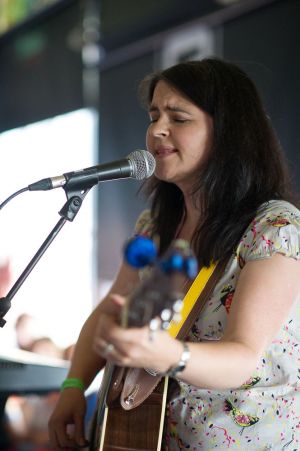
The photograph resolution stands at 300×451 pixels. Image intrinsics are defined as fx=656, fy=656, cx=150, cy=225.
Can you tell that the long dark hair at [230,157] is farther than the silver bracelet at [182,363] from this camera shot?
Yes

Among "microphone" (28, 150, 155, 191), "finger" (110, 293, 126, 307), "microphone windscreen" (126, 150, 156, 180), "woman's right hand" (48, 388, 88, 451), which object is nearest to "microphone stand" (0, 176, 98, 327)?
"microphone" (28, 150, 155, 191)

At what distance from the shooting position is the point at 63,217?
1.50m

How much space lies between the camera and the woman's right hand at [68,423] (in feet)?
5.90

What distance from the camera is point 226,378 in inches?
46.4

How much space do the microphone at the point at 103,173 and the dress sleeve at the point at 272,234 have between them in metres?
0.29

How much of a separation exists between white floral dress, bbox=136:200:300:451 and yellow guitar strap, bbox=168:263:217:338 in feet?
0.12

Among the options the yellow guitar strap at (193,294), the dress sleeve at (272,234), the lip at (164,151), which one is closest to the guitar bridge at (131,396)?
the yellow guitar strap at (193,294)

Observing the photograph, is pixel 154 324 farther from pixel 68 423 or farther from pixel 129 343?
pixel 68 423

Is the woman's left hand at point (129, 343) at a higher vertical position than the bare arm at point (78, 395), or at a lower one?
higher

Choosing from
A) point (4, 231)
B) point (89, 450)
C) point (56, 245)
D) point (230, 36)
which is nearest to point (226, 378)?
point (89, 450)

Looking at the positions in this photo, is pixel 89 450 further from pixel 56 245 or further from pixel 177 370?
pixel 56 245

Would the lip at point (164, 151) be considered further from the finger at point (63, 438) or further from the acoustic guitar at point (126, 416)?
the finger at point (63, 438)

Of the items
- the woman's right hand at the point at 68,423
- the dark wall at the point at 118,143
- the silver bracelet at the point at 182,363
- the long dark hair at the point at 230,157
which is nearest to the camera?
the silver bracelet at the point at 182,363

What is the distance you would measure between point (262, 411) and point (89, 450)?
0.54 metres
